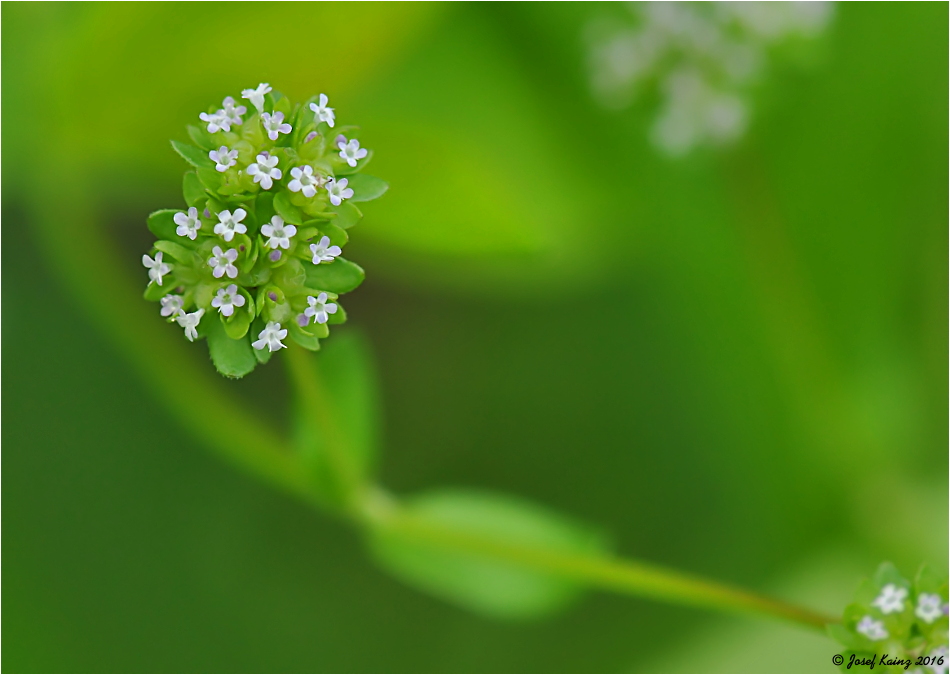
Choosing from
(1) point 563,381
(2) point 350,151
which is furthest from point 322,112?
(1) point 563,381

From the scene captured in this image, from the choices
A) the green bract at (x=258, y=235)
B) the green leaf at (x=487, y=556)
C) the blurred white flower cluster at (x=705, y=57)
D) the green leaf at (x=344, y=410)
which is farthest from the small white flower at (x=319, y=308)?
the blurred white flower cluster at (x=705, y=57)

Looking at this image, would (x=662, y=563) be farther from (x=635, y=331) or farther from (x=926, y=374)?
(x=926, y=374)

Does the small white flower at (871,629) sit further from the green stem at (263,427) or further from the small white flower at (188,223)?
the small white flower at (188,223)

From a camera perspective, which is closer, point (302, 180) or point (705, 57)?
point (302, 180)

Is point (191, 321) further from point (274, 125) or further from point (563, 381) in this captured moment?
point (563, 381)

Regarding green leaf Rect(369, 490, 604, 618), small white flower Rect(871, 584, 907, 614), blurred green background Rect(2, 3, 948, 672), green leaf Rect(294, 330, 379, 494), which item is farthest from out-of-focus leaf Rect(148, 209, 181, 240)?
blurred green background Rect(2, 3, 948, 672)
